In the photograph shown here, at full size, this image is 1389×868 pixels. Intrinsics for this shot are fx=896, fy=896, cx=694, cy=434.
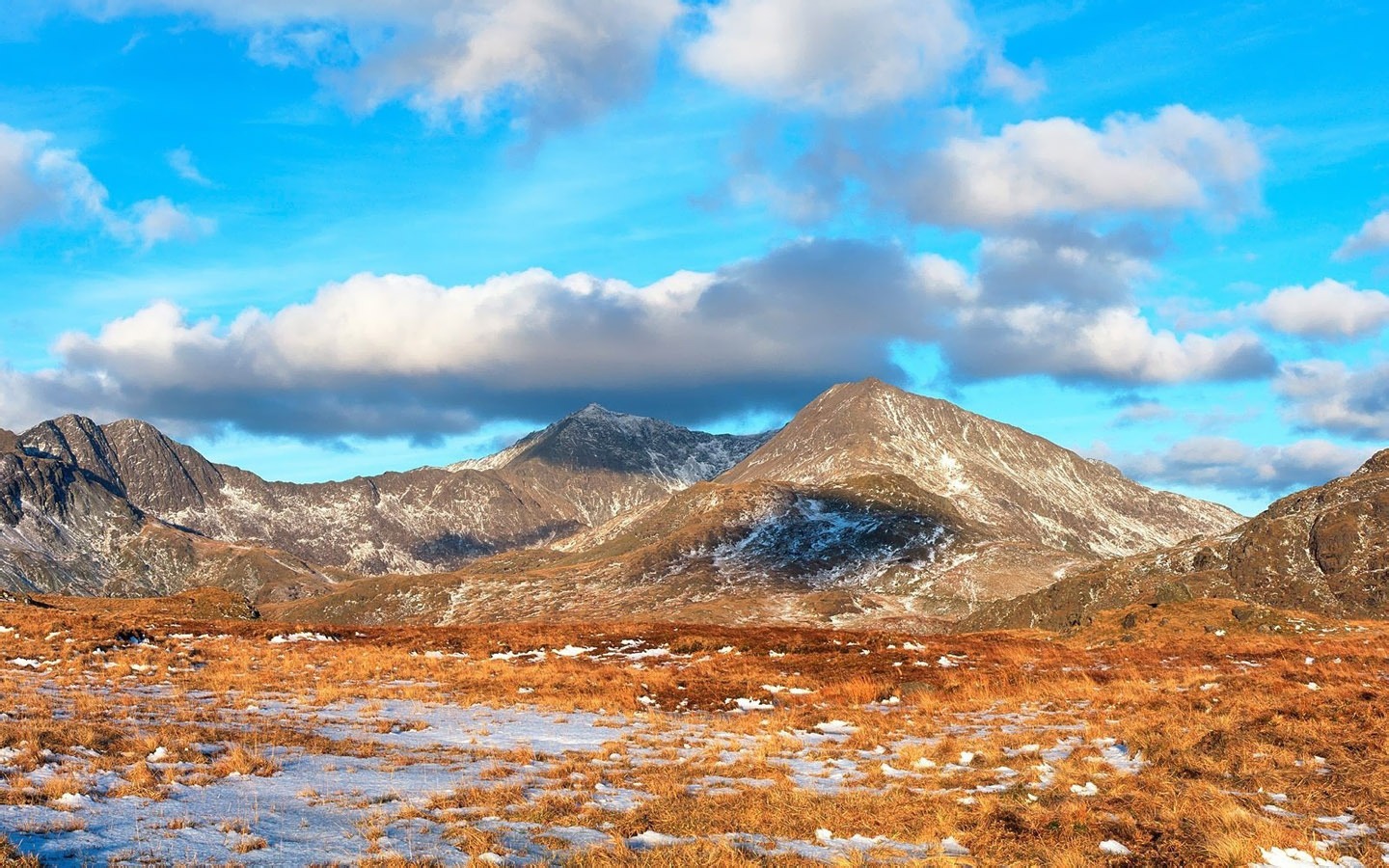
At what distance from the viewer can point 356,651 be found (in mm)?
40312

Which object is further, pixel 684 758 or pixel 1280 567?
pixel 1280 567

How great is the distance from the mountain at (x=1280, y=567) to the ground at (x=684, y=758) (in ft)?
246

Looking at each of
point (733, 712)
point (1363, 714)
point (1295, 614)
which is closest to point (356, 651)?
point (733, 712)

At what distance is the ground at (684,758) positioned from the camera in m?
13.0

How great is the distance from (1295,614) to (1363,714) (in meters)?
46.8

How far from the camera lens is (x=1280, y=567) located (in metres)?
113

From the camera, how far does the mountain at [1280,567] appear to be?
10331 centimetres

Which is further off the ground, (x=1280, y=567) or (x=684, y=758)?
(x=1280, y=567)

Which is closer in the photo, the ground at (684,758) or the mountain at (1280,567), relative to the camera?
the ground at (684,758)

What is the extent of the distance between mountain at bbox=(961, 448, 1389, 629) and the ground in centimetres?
7500

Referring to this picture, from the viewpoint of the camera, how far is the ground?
511 inches

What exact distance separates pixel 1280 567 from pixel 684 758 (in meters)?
119

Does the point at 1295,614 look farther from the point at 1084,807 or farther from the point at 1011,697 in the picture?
the point at 1084,807

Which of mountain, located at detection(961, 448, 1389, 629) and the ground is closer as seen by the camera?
the ground
